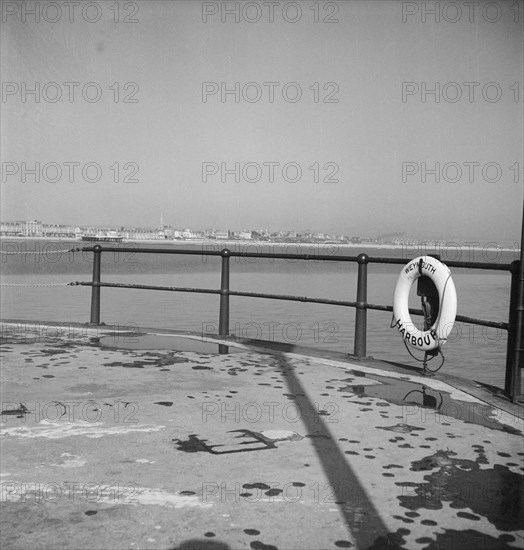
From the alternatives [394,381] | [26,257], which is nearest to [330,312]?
[394,381]

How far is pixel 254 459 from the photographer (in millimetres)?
3188

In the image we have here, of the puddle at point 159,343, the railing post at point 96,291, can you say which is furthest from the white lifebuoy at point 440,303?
the railing post at point 96,291

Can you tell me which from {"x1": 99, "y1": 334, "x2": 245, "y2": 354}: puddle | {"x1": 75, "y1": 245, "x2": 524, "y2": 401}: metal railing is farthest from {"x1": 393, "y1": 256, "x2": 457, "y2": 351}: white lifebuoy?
{"x1": 99, "y1": 334, "x2": 245, "y2": 354}: puddle

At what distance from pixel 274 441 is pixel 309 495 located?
2.40ft

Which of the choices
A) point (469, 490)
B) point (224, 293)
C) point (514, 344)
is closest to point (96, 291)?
point (224, 293)

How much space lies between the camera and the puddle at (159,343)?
21.1 feet

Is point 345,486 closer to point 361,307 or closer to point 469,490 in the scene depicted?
point 469,490

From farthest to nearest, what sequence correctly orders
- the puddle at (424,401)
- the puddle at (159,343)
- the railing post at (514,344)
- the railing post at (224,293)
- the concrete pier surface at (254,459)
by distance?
the railing post at (224,293), the puddle at (159,343), the railing post at (514,344), the puddle at (424,401), the concrete pier surface at (254,459)

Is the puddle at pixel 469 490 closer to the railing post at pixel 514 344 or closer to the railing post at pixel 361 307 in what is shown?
the railing post at pixel 514 344

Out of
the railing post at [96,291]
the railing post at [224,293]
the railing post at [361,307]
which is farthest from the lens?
the railing post at [96,291]

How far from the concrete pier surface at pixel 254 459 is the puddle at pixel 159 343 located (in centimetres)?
95

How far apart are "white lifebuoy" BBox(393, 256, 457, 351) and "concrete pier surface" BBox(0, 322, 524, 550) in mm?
331

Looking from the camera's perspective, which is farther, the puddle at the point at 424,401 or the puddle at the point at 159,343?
the puddle at the point at 159,343

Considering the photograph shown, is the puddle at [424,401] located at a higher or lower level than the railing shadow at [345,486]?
higher
